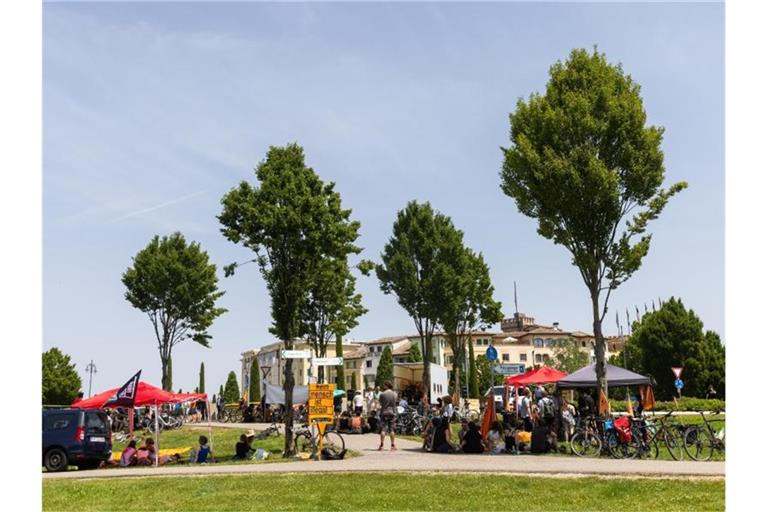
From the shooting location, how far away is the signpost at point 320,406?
20844 millimetres

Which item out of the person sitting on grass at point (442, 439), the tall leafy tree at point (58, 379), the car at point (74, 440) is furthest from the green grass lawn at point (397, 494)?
the tall leafy tree at point (58, 379)

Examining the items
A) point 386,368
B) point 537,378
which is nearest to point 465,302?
point 537,378

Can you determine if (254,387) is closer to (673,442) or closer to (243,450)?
(243,450)

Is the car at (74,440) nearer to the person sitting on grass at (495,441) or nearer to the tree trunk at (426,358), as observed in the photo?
the person sitting on grass at (495,441)

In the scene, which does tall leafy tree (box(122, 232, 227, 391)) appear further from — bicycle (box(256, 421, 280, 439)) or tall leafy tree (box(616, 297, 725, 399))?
tall leafy tree (box(616, 297, 725, 399))

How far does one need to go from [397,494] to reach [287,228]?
400 inches

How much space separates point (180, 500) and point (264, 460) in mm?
7672

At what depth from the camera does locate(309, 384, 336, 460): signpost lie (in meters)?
20.8

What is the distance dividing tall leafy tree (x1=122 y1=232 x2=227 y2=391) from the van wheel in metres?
25.1

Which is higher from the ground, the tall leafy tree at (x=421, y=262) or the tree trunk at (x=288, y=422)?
the tall leafy tree at (x=421, y=262)

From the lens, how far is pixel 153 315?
4791 cm

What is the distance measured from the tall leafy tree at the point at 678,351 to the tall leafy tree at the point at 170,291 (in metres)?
38.2

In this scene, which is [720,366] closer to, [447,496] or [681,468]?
[681,468]

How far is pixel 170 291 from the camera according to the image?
48.2m
